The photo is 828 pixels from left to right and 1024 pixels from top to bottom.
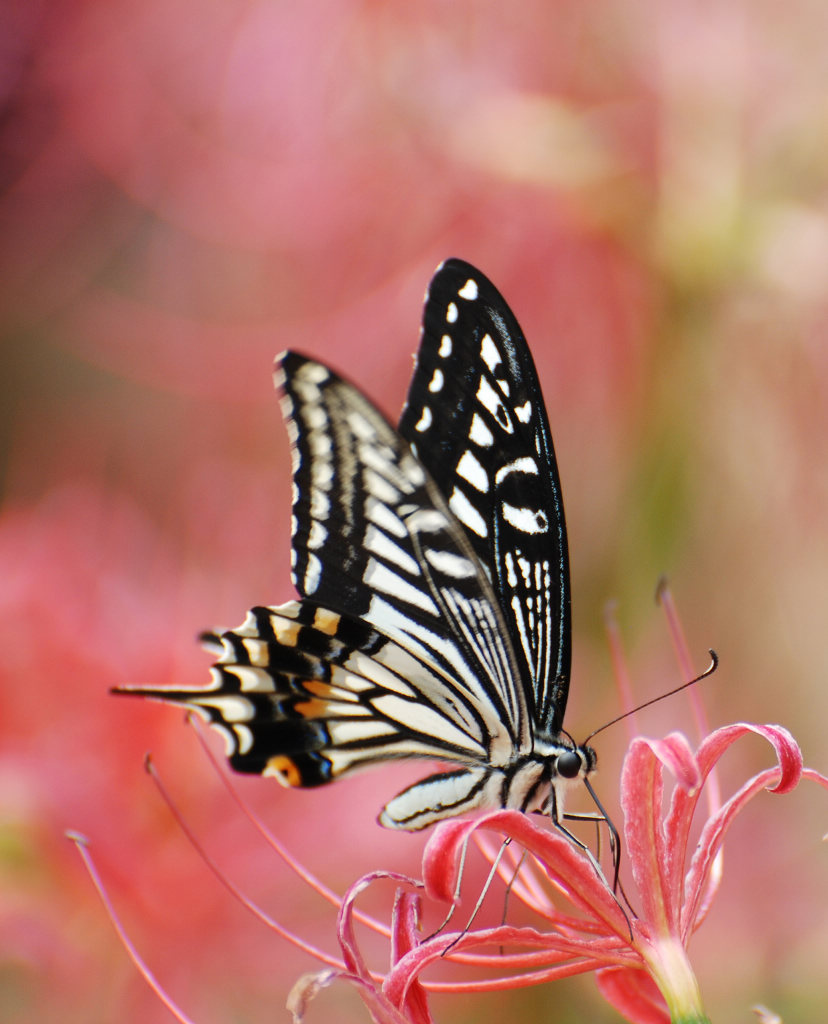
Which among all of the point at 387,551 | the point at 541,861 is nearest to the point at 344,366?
the point at 387,551

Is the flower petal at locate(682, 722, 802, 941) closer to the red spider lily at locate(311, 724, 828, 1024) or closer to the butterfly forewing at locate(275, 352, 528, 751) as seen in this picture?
the red spider lily at locate(311, 724, 828, 1024)

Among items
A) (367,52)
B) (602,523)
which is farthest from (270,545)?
(367,52)

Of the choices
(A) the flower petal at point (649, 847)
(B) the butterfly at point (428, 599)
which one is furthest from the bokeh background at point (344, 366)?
(A) the flower petal at point (649, 847)

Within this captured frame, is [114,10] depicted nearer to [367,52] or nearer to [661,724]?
[367,52]

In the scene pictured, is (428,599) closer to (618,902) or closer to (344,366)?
(618,902)

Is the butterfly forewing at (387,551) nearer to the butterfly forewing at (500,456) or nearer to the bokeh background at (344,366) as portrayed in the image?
Result: the butterfly forewing at (500,456)

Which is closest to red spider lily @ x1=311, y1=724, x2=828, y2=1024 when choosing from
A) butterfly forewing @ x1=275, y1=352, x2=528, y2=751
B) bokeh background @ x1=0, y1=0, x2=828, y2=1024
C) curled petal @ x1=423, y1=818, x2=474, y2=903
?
curled petal @ x1=423, y1=818, x2=474, y2=903
